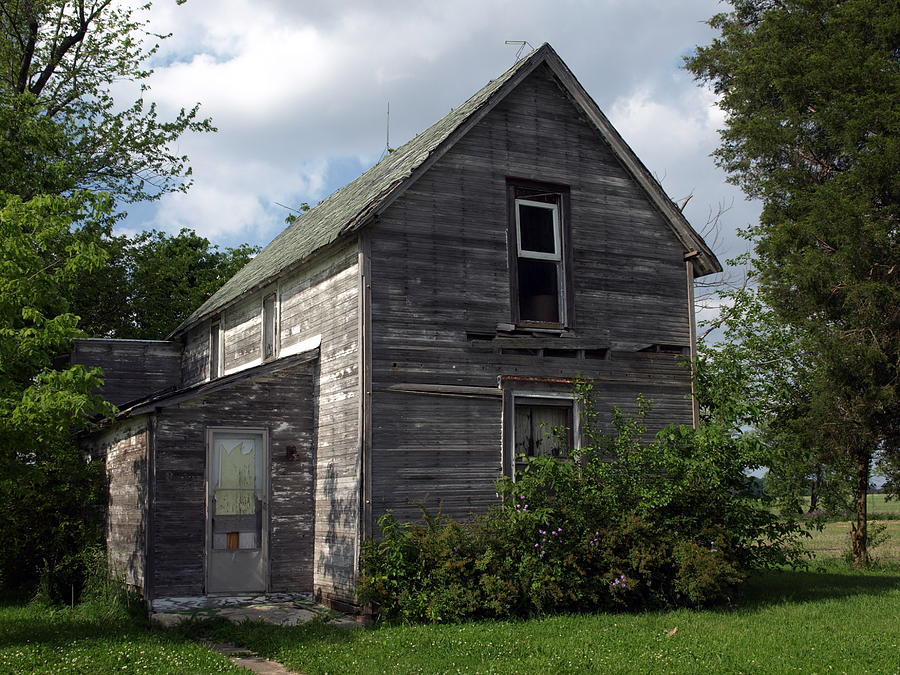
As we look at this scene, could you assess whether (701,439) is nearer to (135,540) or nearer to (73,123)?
(135,540)

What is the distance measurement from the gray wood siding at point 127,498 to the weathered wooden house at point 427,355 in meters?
0.07

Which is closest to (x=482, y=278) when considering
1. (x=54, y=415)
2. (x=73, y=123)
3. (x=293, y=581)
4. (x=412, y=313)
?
(x=412, y=313)

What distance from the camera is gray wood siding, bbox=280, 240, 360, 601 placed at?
13.8 m

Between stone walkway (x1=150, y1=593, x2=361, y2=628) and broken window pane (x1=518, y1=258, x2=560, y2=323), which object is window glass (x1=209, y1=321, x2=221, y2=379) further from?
broken window pane (x1=518, y1=258, x2=560, y2=323)

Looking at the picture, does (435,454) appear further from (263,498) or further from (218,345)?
(218,345)

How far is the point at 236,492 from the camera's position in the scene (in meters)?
14.3

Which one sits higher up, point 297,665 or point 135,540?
point 135,540

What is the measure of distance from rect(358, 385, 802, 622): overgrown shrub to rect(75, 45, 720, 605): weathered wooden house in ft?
2.55

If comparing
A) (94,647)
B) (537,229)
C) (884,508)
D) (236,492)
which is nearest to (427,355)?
(537,229)

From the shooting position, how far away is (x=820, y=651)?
10266mm

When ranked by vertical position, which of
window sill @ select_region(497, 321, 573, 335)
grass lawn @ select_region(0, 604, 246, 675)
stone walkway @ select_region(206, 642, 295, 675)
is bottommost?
stone walkway @ select_region(206, 642, 295, 675)

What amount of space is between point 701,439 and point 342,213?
7494 millimetres

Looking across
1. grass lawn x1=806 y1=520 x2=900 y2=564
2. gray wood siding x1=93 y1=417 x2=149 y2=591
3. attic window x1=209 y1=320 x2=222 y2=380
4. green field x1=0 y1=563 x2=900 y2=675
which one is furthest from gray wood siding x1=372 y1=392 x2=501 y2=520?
grass lawn x1=806 y1=520 x2=900 y2=564

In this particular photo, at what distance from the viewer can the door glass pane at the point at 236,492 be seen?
14125 millimetres
